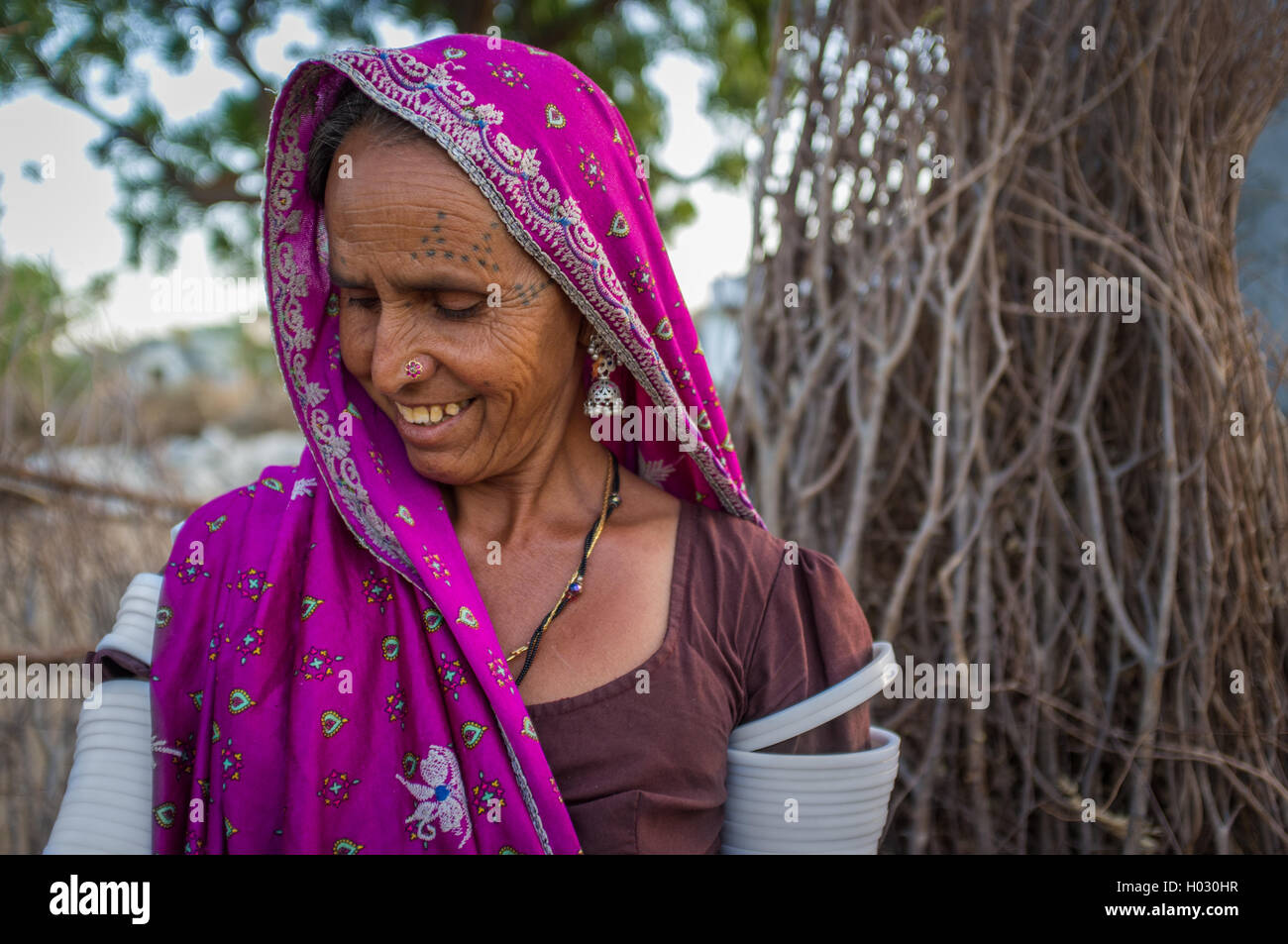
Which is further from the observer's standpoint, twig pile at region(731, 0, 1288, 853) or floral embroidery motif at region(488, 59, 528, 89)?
twig pile at region(731, 0, 1288, 853)

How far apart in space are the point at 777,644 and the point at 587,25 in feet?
14.4

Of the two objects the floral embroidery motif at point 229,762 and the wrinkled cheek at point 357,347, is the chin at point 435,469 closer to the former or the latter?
the wrinkled cheek at point 357,347

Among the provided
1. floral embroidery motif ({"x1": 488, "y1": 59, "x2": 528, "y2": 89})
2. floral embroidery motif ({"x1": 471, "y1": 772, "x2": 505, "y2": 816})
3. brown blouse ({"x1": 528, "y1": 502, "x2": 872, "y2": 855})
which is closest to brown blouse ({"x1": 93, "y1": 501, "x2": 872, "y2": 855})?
brown blouse ({"x1": 528, "y1": 502, "x2": 872, "y2": 855})

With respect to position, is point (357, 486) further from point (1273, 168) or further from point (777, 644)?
point (1273, 168)

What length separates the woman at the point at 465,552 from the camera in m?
1.34

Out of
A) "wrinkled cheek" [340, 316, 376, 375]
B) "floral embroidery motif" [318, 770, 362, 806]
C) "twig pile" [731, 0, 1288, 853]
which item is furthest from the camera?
"twig pile" [731, 0, 1288, 853]

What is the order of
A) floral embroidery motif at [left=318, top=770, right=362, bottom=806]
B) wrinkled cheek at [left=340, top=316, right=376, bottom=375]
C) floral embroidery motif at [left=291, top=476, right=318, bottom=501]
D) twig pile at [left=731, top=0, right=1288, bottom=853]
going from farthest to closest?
twig pile at [left=731, top=0, right=1288, bottom=853] → floral embroidery motif at [left=291, top=476, right=318, bottom=501] → wrinkled cheek at [left=340, top=316, right=376, bottom=375] → floral embroidery motif at [left=318, top=770, right=362, bottom=806]

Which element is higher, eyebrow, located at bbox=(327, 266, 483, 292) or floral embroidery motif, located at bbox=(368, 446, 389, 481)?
eyebrow, located at bbox=(327, 266, 483, 292)

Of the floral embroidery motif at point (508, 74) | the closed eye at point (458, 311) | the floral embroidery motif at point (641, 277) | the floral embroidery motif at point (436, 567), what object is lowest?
the floral embroidery motif at point (436, 567)

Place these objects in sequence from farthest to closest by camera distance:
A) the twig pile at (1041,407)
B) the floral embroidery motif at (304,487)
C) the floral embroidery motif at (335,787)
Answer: the twig pile at (1041,407) → the floral embroidery motif at (304,487) → the floral embroidery motif at (335,787)

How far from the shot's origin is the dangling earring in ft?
5.10

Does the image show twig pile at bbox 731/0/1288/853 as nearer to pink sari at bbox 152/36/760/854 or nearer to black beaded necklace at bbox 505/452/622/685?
black beaded necklace at bbox 505/452/622/685

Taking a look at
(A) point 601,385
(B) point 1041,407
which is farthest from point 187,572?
(B) point 1041,407

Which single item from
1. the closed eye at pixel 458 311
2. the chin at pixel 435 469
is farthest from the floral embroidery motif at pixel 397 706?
the closed eye at pixel 458 311
